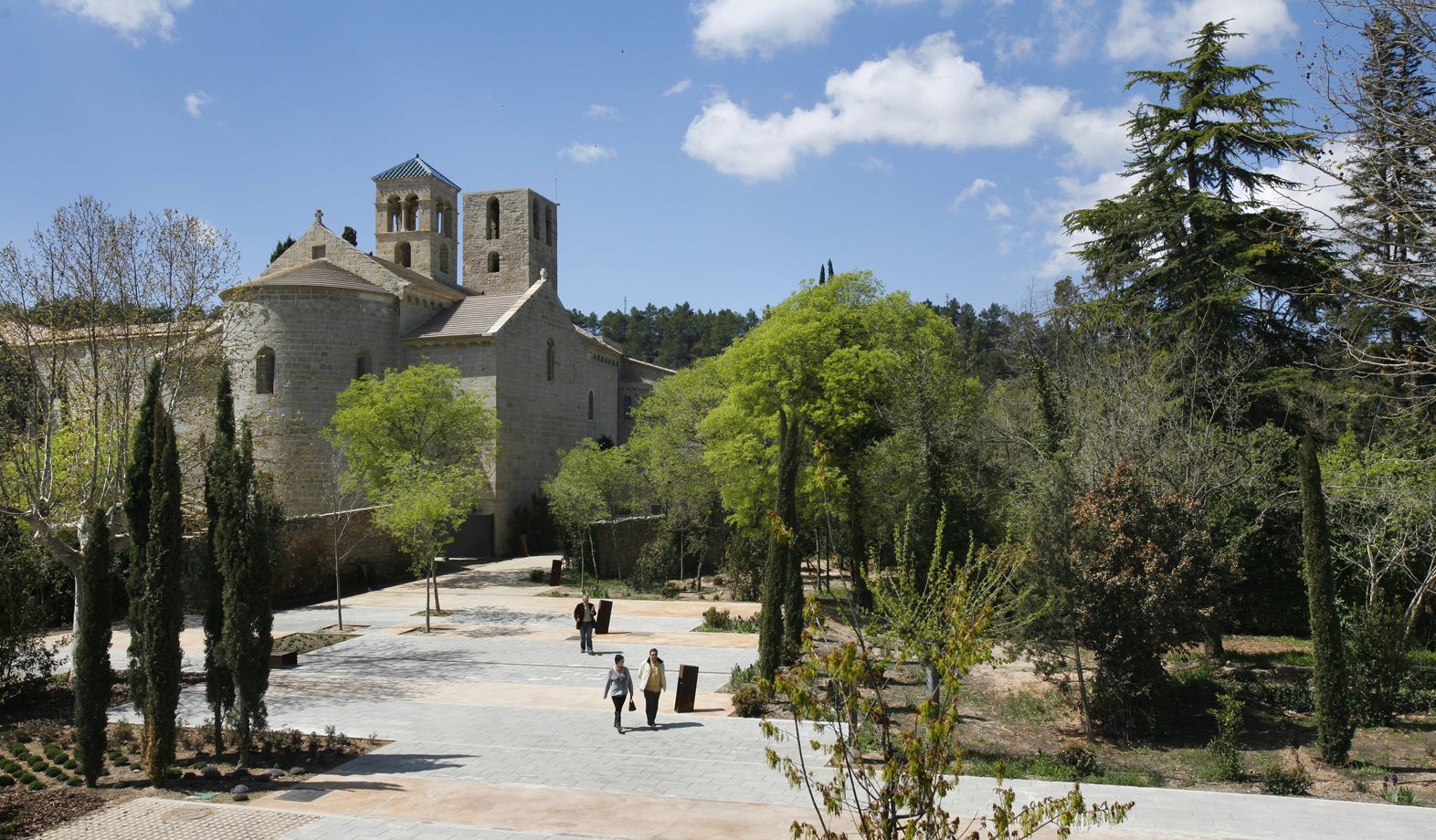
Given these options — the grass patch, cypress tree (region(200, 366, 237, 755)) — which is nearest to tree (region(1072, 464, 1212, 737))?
cypress tree (region(200, 366, 237, 755))

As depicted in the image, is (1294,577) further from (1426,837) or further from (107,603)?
(107,603)

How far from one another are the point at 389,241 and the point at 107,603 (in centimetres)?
3926

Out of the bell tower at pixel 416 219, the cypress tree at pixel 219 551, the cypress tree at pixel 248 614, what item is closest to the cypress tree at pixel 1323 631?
the cypress tree at pixel 248 614

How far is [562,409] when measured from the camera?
42.4 m

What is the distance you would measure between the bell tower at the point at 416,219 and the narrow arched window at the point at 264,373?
42.5 feet

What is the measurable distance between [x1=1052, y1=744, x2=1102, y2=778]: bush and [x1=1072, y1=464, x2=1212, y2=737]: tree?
2464 millimetres

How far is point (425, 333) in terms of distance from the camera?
1506 inches

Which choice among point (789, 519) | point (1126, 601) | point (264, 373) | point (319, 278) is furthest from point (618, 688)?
point (319, 278)

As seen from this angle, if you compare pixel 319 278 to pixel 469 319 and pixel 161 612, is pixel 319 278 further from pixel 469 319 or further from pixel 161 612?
pixel 161 612

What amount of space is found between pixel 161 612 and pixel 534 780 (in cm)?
533

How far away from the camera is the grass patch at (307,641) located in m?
20.4

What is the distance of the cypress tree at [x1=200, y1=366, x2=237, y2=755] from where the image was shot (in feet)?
39.8

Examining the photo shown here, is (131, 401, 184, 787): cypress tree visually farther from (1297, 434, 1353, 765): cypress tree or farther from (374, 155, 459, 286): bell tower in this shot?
(374, 155, 459, 286): bell tower

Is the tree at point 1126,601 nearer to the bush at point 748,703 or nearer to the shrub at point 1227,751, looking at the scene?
the shrub at point 1227,751
